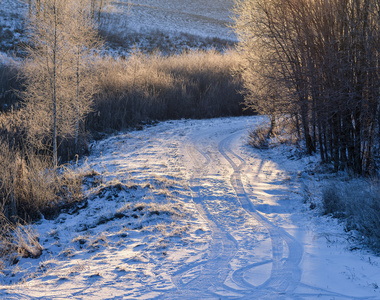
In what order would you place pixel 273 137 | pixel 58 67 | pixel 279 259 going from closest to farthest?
1. pixel 279 259
2. pixel 58 67
3. pixel 273 137

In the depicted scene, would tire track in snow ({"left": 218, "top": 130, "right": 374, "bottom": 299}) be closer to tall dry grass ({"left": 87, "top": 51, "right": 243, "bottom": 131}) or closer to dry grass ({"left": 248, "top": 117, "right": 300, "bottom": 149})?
dry grass ({"left": 248, "top": 117, "right": 300, "bottom": 149})

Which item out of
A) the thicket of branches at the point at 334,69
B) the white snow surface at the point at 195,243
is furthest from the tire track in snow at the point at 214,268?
the thicket of branches at the point at 334,69

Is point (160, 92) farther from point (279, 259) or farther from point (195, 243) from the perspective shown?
point (279, 259)

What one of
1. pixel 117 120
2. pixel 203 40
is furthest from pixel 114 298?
pixel 203 40

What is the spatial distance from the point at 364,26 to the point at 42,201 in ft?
23.8

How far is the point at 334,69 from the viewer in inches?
264

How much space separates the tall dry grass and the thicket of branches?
23.1ft

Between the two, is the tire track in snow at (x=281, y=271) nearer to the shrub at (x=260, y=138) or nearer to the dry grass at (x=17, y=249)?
the dry grass at (x=17, y=249)

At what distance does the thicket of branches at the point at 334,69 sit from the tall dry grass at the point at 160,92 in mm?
7051

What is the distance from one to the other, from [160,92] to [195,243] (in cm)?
1387

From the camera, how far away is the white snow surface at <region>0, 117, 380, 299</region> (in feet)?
10.9

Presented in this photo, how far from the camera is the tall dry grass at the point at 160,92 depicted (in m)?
15.2

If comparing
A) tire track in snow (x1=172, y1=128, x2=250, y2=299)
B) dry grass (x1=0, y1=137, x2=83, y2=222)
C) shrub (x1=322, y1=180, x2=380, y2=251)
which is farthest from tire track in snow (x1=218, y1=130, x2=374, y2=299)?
dry grass (x1=0, y1=137, x2=83, y2=222)

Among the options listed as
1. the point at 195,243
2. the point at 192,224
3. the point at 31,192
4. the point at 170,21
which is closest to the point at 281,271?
the point at 195,243
